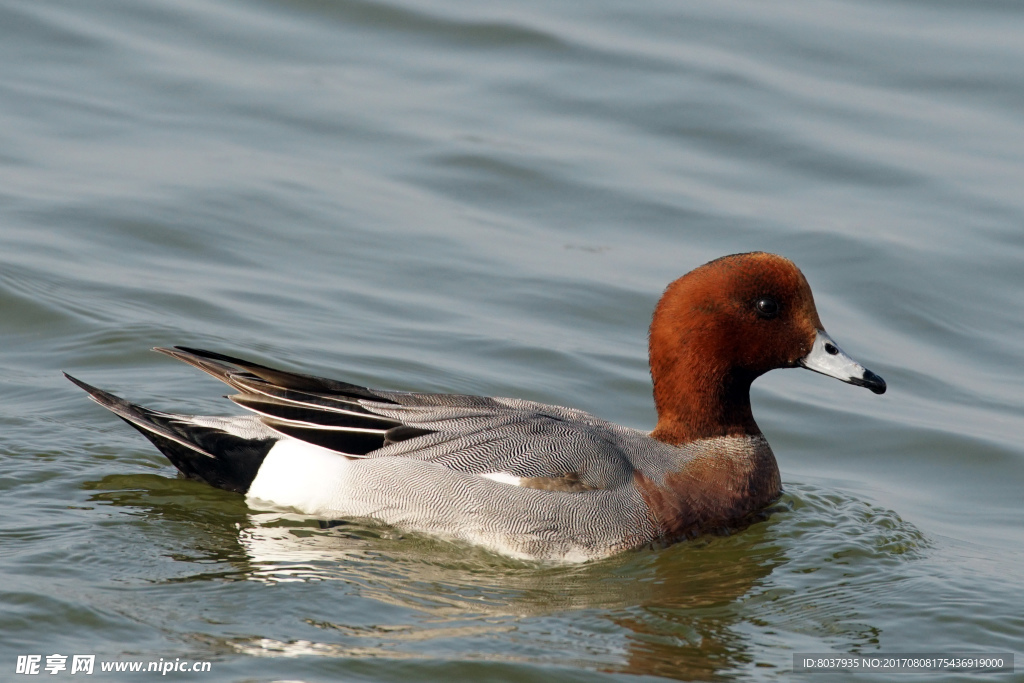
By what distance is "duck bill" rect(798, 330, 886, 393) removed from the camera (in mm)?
6688

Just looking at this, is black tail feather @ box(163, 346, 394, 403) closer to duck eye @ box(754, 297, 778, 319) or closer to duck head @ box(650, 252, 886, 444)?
duck head @ box(650, 252, 886, 444)

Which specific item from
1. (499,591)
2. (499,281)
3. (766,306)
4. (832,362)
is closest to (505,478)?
(499,591)

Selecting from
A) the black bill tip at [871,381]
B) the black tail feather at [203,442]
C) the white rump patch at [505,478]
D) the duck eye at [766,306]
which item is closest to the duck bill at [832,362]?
the black bill tip at [871,381]

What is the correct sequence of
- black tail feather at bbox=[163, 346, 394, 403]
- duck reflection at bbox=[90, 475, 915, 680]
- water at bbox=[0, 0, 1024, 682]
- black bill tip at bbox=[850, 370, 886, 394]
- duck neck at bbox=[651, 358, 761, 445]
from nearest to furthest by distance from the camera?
duck reflection at bbox=[90, 475, 915, 680], water at bbox=[0, 0, 1024, 682], black tail feather at bbox=[163, 346, 394, 403], black bill tip at bbox=[850, 370, 886, 394], duck neck at bbox=[651, 358, 761, 445]

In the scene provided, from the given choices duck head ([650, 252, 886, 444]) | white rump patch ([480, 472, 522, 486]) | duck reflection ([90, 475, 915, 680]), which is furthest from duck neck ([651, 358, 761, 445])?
white rump patch ([480, 472, 522, 486])

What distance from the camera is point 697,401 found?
6.76 meters

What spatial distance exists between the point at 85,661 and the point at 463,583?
158 cm

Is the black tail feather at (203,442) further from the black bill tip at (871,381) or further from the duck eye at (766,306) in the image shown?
the black bill tip at (871,381)

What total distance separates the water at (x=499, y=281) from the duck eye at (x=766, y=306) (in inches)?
41.5

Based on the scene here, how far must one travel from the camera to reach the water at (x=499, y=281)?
5.64 m

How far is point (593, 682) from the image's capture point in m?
5.14

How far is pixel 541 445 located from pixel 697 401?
0.90 metres

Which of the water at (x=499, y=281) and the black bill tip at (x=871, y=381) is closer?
the water at (x=499, y=281)

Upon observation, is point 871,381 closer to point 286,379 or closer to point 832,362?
→ point 832,362
